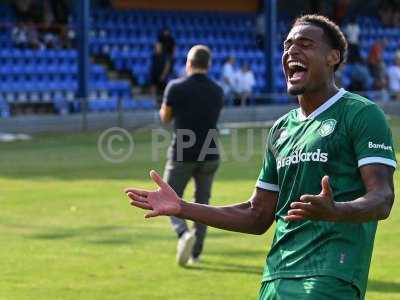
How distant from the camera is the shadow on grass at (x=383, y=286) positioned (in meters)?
10.1

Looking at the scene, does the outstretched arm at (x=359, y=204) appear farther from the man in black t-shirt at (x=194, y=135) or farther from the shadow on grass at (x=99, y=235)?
the shadow on grass at (x=99, y=235)

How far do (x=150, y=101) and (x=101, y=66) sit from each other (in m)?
2.90

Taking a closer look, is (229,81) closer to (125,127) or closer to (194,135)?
(125,127)

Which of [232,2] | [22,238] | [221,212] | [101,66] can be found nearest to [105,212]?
[22,238]

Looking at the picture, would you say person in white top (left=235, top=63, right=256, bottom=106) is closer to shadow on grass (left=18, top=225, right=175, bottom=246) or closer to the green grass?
the green grass

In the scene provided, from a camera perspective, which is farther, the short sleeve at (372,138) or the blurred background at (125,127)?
the blurred background at (125,127)

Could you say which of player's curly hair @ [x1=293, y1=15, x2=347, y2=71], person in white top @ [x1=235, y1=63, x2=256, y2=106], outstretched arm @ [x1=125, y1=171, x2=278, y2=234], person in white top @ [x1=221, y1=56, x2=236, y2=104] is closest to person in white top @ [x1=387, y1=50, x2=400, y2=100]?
person in white top @ [x1=235, y1=63, x2=256, y2=106]

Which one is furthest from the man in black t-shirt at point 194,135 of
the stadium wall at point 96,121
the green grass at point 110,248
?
the stadium wall at point 96,121

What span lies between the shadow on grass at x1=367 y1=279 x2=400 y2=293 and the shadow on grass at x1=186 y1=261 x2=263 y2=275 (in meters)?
1.17

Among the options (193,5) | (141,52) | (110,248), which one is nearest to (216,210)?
(110,248)

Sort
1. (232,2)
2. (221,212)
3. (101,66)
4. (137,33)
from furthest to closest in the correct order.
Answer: (232,2)
(137,33)
(101,66)
(221,212)

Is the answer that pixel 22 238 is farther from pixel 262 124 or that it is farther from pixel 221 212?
pixel 262 124

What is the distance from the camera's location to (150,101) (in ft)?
108

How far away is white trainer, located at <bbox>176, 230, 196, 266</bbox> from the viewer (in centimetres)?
1124
